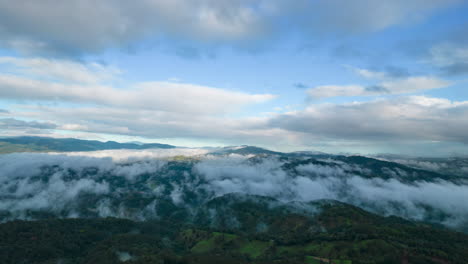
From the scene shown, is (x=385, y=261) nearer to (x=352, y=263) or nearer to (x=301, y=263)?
(x=352, y=263)

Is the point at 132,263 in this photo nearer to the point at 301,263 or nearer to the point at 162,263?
the point at 162,263

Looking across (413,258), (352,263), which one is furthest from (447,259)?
(352,263)

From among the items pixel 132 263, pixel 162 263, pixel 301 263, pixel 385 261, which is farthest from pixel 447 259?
pixel 132 263

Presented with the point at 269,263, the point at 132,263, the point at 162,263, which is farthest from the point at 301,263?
the point at 132,263

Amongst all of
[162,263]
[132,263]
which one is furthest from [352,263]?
[132,263]

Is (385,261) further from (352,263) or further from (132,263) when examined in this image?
(132,263)
